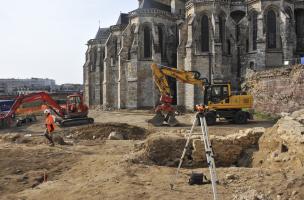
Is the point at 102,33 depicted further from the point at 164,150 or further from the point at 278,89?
the point at 164,150

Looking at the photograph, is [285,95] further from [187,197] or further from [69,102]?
[187,197]

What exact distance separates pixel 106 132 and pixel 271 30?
19639 millimetres

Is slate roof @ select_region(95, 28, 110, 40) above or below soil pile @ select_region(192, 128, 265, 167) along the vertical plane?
above

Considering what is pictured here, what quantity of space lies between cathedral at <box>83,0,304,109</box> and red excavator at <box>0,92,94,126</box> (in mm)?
10594

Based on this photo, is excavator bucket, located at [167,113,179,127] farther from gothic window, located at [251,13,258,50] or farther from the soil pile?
gothic window, located at [251,13,258,50]

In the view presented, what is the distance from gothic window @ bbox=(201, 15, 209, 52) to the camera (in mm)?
34938

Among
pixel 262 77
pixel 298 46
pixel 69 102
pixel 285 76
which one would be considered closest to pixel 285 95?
pixel 285 76

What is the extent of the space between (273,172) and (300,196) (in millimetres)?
1883

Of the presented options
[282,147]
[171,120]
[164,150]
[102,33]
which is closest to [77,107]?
[171,120]

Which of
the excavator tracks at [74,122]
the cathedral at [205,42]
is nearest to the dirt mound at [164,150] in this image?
the excavator tracks at [74,122]

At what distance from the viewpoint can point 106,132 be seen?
21.1 metres

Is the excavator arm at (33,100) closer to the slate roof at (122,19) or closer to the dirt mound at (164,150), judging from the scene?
the dirt mound at (164,150)

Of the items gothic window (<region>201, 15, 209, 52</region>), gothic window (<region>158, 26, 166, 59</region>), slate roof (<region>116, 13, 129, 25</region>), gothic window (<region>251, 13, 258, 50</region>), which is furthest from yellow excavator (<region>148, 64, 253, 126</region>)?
slate roof (<region>116, 13, 129, 25</region>)

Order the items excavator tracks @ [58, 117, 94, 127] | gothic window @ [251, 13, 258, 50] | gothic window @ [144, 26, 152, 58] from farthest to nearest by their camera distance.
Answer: gothic window @ [144, 26, 152, 58] < gothic window @ [251, 13, 258, 50] < excavator tracks @ [58, 117, 94, 127]
